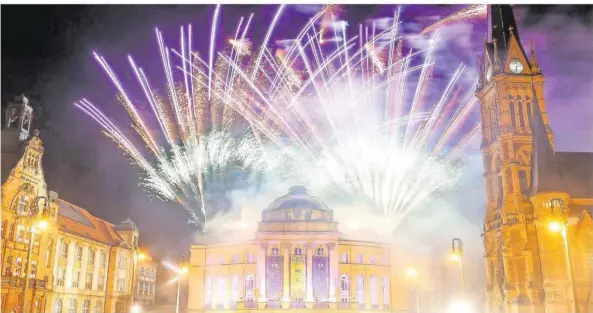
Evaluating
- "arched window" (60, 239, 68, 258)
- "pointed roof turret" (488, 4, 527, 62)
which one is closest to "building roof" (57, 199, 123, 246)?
"arched window" (60, 239, 68, 258)

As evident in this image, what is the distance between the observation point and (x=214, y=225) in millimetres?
71375

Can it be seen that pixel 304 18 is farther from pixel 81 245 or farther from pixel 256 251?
pixel 256 251

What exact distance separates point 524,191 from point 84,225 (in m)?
43.1

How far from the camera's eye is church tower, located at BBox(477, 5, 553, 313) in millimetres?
42531

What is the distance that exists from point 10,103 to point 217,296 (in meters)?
40.5

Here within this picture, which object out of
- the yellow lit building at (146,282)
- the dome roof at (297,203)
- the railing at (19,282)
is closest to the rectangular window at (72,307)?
the railing at (19,282)

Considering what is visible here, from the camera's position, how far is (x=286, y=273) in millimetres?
61125

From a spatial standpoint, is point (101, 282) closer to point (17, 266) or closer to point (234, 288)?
point (17, 266)

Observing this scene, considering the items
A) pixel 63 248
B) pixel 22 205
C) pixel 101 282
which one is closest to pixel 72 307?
pixel 63 248

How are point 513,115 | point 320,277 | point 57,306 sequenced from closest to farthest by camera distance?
point 57,306, point 513,115, point 320,277

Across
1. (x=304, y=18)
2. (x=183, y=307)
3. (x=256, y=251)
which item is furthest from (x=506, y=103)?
(x=183, y=307)

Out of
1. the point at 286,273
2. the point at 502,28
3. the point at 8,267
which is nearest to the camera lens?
the point at 8,267

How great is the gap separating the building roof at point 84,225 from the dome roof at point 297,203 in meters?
19.7

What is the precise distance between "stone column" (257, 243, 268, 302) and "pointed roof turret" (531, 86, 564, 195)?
3156 centimetres
